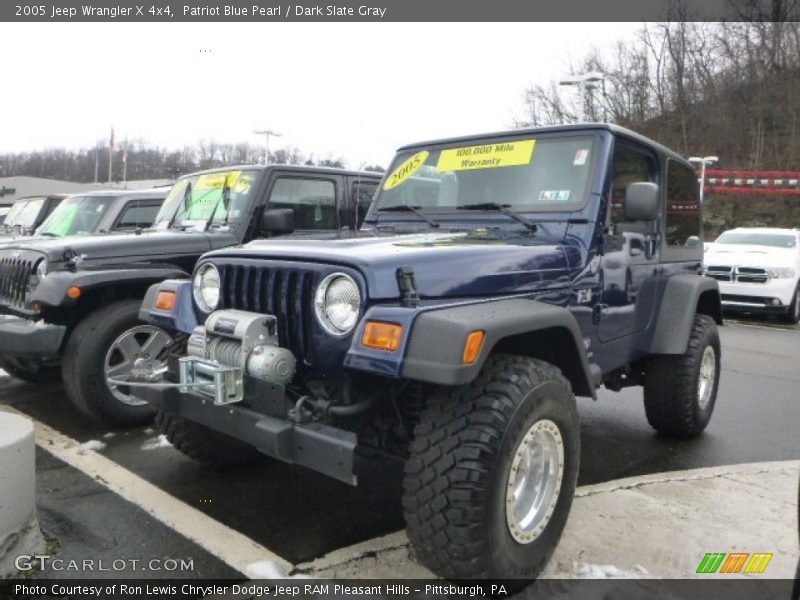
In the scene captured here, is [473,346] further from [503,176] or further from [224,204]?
[224,204]

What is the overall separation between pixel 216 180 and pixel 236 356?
340cm

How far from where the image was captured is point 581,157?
12.1 ft

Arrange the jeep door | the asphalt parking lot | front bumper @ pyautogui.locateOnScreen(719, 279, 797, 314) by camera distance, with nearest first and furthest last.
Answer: the asphalt parking lot
the jeep door
front bumper @ pyautogui.locateOnScreen(719, 279, 797, 314)

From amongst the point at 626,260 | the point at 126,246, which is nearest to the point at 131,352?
the point at 126,246

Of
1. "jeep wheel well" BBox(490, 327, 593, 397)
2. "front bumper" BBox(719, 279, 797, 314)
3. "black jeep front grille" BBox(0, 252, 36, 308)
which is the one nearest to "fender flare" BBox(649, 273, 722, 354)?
"jeep wheel well" BBox(490, 327, 593, 397)

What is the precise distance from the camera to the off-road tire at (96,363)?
4453 mm

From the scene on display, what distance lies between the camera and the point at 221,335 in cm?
285

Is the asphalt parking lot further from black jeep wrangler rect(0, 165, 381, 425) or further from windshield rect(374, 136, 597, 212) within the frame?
windshield rect(374, 136, 597, 212)

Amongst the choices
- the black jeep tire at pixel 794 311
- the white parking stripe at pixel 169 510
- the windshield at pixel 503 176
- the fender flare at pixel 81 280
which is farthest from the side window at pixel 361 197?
the black jeep tire at pixel 794 311

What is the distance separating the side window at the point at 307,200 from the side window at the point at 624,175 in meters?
2.82

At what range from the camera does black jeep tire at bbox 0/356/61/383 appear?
5.40 metres

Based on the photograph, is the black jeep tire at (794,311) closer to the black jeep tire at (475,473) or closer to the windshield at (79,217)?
the black jeep tire at (475,473)

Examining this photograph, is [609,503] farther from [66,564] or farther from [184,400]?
[66,564]

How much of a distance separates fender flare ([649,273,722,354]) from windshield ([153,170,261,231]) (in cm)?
334
